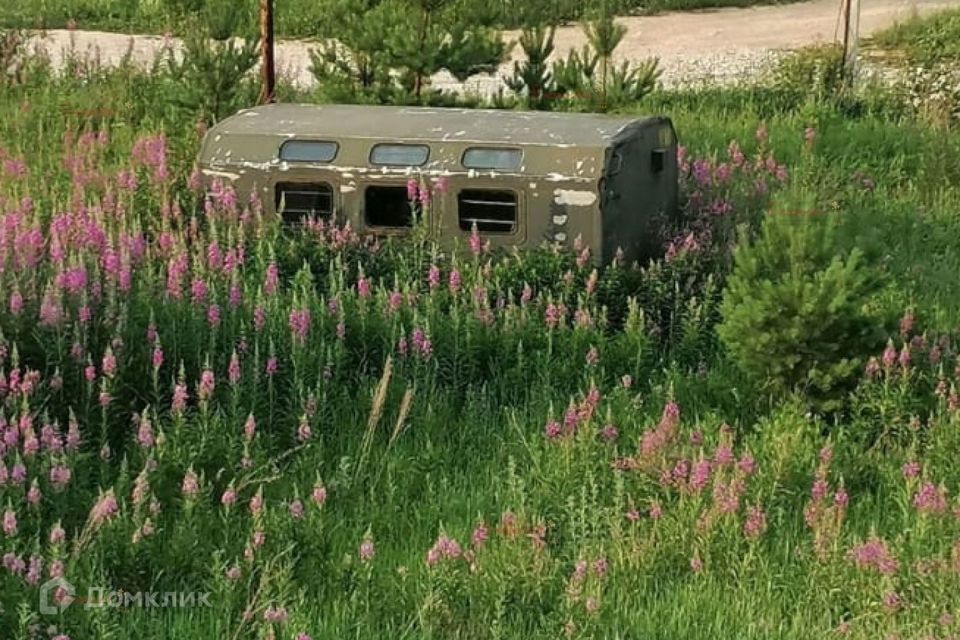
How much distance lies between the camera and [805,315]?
21.6ft

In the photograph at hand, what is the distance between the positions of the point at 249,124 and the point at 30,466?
13.4 ft

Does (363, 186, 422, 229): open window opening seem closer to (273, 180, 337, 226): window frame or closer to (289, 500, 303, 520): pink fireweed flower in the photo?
(273, 180, 337, 226): window frame

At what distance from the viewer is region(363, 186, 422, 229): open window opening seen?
27.9ft

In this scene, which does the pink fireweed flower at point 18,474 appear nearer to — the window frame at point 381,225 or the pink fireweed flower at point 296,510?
the pink fireweed flower at point 296,510

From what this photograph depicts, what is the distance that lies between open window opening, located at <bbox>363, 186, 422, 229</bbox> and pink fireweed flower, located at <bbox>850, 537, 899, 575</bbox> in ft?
13.4

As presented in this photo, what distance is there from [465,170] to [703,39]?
12.7 m

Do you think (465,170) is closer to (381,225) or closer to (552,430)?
(381,225)

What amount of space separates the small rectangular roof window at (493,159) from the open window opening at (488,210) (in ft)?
0.45

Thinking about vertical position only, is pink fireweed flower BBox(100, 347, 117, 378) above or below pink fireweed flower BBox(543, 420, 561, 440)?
above

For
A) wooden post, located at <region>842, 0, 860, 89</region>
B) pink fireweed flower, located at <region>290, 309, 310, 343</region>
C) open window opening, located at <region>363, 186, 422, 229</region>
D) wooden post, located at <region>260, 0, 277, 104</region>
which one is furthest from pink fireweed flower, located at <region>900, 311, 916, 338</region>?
wooden post, located at <region>842, 0, 860, 89</region>

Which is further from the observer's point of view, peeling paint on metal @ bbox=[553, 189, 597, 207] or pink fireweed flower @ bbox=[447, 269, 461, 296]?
peeling paint on metal @ bbox=[553, 189, 597, 207]

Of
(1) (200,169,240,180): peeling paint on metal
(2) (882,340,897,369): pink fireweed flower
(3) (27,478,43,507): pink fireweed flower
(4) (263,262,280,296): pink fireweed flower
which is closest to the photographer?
(3) (27,478,43,507): pink fireweed flower

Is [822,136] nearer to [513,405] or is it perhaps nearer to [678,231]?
[678,231]

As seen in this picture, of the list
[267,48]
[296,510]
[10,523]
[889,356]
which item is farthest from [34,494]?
[267,48]
